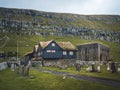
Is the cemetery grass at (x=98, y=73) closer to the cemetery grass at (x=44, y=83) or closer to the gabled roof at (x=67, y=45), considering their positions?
the gabled roof at (x=67, y=45)

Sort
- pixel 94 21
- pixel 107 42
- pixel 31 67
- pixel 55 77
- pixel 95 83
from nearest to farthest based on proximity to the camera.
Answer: pixel 95 83 < pixel 55 77 < pixel 31 67 < pixel 107 42 < pixel 94 21

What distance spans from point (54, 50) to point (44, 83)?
20.3ft

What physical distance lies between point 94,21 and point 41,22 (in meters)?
6.25

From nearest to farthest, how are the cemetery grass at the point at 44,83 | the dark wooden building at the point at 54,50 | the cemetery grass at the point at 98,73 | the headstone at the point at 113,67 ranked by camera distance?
the cemetery grass at the point at 44,83
the cemetery grass at the point at 98,73
the headstone at the point at 113,67
the dark wooden building at the point at 54,50

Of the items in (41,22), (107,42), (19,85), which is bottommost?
(19,85)

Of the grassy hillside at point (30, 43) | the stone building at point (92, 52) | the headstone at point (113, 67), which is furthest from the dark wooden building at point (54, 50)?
the headstone at point (113, 67)

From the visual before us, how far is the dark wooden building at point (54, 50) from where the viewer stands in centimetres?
2675

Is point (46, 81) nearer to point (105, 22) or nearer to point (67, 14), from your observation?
point (67, 14)

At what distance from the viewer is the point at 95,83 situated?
21156mm

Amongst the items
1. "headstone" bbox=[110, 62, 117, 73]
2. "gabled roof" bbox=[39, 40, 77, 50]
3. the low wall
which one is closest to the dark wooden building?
"gabled roof" bbox=[39, 40, 77, 50]

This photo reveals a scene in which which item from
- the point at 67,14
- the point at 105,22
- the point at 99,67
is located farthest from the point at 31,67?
the point at 105,22

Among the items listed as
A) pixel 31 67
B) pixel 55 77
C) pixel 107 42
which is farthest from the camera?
pixel 107 42

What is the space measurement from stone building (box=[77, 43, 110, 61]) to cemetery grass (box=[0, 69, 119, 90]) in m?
6.21

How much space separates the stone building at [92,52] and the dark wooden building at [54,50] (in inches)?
32.0
